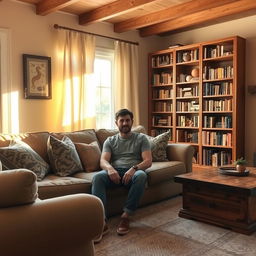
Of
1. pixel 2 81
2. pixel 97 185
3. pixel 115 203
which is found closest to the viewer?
pixel 97 185

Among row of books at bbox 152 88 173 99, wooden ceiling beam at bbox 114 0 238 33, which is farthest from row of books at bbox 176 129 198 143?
wooden ceiling beam at bbox 114 0 238 33

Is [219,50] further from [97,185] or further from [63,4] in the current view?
[97,185]

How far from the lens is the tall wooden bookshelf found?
4684mm

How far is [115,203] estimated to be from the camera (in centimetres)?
297

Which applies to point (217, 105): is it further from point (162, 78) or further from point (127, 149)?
point (127, 149)

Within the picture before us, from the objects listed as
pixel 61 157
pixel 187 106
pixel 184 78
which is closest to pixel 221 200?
pixel 61 157

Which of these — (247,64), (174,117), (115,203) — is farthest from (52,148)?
(247,64)

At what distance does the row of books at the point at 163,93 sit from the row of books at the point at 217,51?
917 mm

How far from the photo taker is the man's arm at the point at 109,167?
281 cm

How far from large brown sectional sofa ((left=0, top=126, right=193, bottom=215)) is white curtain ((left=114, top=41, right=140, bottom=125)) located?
1258 millimetres

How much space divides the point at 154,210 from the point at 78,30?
2889 mm

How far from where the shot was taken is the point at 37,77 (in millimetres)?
4266

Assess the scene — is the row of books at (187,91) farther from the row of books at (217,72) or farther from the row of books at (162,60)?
the row of books at (162,60)

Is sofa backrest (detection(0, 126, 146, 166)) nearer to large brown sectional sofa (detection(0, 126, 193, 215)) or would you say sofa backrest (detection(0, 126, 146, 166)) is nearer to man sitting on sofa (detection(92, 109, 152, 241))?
large brown sectional sofa (detection(0, 126, 193, 215))
